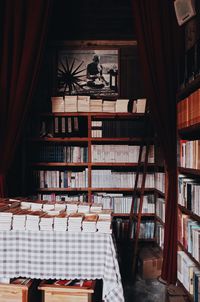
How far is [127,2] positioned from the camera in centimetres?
474

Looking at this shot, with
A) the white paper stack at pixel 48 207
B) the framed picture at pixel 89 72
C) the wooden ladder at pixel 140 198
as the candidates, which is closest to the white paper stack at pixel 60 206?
the white paper stack at pixel 48 207

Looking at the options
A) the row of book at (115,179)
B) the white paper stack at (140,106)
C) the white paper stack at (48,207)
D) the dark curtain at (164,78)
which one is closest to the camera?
the white paper stack at (48,207)

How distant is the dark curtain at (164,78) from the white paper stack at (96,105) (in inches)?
42.8

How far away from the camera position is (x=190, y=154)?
2.87 meters

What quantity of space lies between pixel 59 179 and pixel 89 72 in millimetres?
1441

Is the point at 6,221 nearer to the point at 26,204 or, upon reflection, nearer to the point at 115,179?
the point at 26,204

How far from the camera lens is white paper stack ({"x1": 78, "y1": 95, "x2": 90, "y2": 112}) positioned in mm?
4293

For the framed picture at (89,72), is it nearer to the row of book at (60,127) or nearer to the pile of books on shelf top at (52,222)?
the row of book at (60,127)

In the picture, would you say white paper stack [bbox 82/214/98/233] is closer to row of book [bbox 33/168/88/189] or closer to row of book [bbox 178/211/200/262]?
A: row of book [bbox 178/211/200/262]

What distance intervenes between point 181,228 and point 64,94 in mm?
2396

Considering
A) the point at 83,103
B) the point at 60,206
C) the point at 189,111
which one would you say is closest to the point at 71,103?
the point at 83,103

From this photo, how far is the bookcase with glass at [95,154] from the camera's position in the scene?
14.1ft

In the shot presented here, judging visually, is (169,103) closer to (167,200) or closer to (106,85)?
(167,200)

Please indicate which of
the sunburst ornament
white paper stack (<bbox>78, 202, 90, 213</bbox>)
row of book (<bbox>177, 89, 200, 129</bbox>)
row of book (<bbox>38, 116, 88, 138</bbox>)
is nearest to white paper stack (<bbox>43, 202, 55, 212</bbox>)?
white paper stack (<bbox>78, 202, 90, 213</bbox>)
